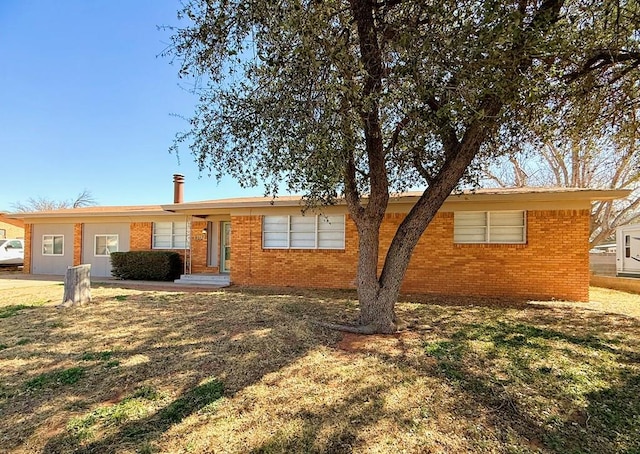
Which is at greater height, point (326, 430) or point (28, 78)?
point (28, 78)

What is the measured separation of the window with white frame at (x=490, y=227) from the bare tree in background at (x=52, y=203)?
4980 centimetres

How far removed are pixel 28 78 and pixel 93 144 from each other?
12526 mm

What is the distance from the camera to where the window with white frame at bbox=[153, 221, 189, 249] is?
Answer: 15352 mm

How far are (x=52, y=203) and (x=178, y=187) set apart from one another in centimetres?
4364

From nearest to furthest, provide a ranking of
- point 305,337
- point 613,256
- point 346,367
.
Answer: point 346,367 → point 305,337 → point 613,256

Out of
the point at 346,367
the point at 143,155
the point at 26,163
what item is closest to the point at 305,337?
the point at 346,367

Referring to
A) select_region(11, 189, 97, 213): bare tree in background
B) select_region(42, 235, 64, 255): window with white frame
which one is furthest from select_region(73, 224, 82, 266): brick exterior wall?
select_region(11, 189, 97, 213): bare tree in background

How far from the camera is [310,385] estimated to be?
4250 millimetres

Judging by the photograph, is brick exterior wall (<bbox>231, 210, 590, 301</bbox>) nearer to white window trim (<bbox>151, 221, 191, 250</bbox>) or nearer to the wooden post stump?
white window trim (<bbox>151, 221, 191, 250</bbox>)

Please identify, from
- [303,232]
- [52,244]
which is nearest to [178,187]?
[52,244]

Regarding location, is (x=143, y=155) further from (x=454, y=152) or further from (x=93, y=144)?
(x=454, y=152)

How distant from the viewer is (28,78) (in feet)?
45.9

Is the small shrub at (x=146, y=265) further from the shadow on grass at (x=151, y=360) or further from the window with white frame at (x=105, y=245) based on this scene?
the shadow on grass at (x=151, y=360)

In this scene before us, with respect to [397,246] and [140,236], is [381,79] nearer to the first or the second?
[397,246]
